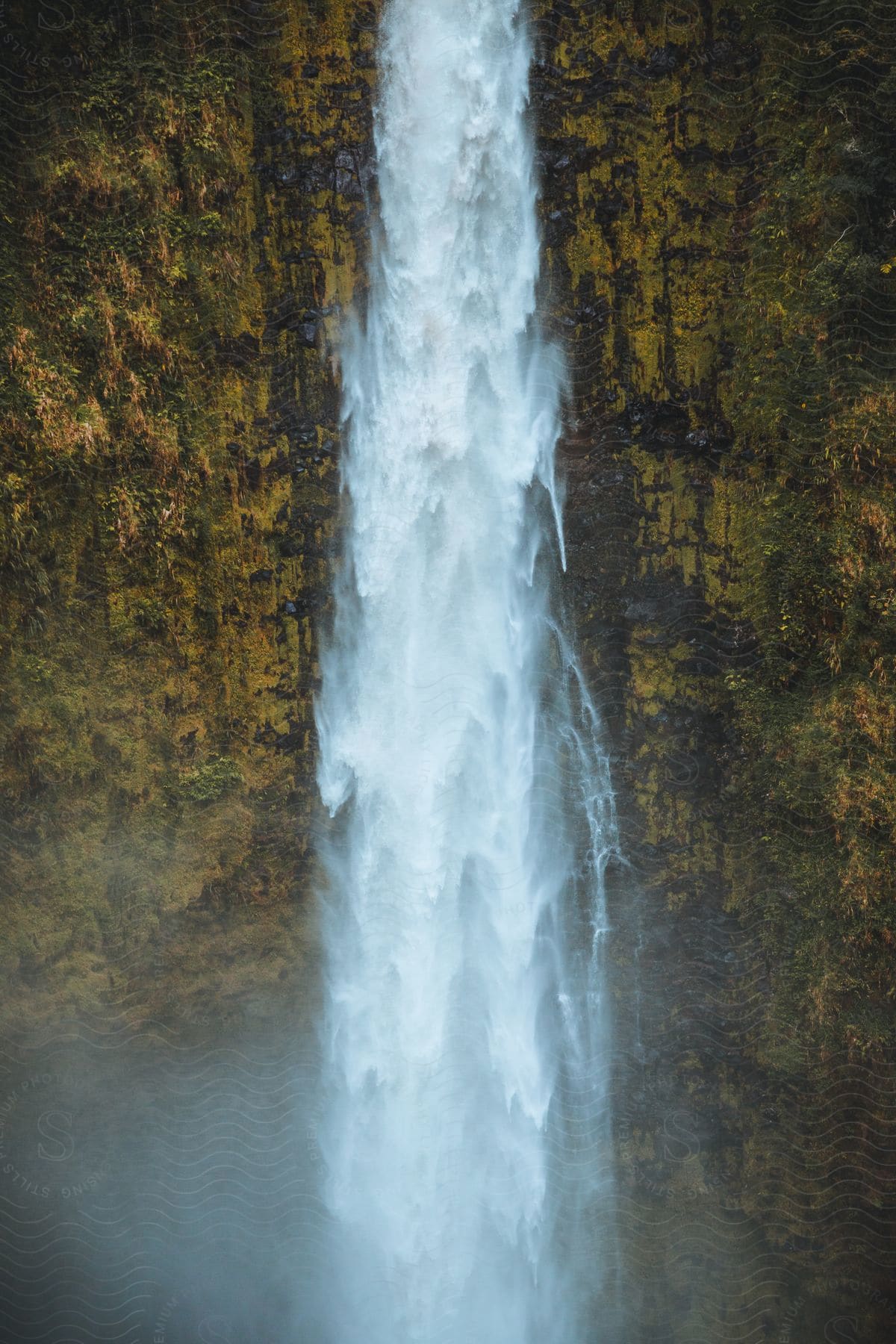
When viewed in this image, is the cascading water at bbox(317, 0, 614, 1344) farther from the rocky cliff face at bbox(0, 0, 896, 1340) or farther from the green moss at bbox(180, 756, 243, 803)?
the green moss at bbox(180, 756, 243, 803)

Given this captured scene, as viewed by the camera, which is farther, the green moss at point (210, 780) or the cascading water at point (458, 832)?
the green moss at point (210, 780)

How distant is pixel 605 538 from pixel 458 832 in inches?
84.5

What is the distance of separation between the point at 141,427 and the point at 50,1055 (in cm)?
421

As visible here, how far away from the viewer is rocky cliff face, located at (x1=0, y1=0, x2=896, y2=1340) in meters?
6.18

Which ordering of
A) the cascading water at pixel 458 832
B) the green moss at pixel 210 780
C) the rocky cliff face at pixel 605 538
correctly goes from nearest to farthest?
the rocky cliff face at pixel 605 538 → the cascading water at pixel 458 832 → the green moss at pixel 210 780

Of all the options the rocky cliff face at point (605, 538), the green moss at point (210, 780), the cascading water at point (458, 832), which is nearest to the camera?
the rocky cliff face at point (605, 538)

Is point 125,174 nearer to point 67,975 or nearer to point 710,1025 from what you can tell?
point 67,975

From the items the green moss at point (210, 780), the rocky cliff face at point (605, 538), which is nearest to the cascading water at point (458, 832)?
the rocky cliff face at point (605, 538)

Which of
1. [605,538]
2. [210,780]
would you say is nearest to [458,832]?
[210,780]

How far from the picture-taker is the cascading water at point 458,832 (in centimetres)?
646

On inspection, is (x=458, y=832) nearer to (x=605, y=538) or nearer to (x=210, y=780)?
(x=210, y=780)

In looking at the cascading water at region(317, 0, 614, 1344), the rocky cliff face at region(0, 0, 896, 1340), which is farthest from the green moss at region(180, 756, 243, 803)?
the cascading water at region(317, 0, 614, 1344)

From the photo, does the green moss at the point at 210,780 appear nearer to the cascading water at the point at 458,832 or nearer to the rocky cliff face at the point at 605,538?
the rocky cliff face at the point at 605,538

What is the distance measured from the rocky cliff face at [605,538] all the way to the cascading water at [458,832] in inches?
8.9
